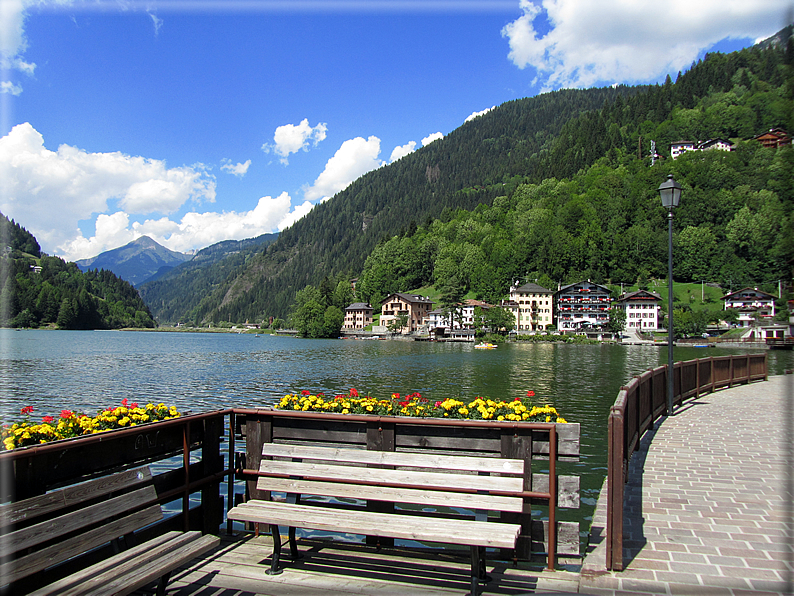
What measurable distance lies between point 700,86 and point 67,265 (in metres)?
246

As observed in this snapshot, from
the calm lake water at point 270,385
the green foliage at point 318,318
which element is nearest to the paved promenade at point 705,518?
the calm lake water at point 270,385

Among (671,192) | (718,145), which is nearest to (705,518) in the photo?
(671,192)

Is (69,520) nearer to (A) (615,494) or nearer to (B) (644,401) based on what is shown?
(A) (615,494)

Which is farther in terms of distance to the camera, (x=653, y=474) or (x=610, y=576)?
(x=653, y=474)

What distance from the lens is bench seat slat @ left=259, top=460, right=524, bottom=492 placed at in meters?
4.99

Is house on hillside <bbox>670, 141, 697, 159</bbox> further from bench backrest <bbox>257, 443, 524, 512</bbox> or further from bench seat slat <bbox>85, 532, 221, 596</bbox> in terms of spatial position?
bench seat slat <bbox>85, 532, 221, 596</bbox>

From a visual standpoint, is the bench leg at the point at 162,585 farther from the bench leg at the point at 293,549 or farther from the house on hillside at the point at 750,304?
the house on hillside at the point at 750,304

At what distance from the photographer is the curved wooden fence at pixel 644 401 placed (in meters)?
5.25

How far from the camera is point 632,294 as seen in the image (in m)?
135

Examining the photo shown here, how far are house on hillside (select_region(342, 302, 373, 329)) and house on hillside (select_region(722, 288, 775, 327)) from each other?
106 metres

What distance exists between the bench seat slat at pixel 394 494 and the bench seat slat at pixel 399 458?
0.25 metres

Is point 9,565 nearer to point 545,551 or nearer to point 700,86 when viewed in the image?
point 545,551

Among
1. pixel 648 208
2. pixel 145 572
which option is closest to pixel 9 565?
pixel 145 572

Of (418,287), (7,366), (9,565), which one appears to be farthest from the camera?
(418,287)
